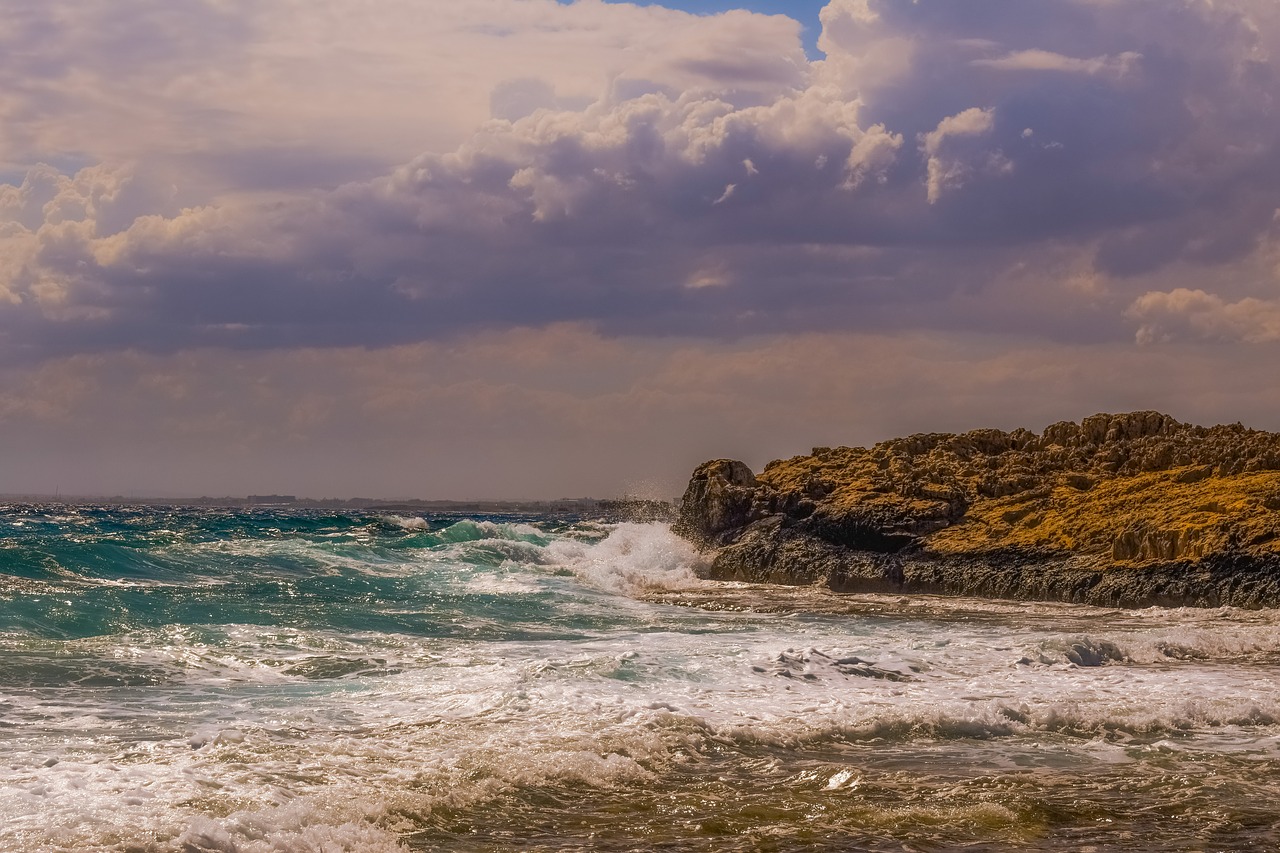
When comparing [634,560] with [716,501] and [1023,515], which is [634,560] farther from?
[1023,515]

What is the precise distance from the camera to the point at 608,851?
7305 mm

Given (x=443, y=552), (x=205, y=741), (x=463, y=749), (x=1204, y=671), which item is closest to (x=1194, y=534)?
(x=1204, y=671)

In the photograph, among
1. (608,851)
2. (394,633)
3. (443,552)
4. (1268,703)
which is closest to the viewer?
(608,851)

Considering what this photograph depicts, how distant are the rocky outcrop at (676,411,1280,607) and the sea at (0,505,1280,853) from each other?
1500 mm

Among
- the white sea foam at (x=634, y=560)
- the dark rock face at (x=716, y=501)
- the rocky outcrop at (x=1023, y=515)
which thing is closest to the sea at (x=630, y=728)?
the rocky outcrop at (x=1023, y=515)

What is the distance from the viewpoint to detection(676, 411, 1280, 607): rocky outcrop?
1991cm

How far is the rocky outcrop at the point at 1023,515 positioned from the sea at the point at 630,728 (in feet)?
4.92

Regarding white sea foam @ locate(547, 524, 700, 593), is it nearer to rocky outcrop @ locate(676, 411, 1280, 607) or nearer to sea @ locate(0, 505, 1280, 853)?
rocky outcrop @ locate(676, 411, 1280, 607)

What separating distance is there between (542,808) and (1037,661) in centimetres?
766

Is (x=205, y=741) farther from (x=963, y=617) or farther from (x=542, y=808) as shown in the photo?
(x=963, y=617)

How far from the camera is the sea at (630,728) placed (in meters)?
7.70

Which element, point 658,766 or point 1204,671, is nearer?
point 658,766

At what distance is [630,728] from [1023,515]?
16.1m

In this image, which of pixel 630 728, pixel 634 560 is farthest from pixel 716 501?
pixel 630 728
